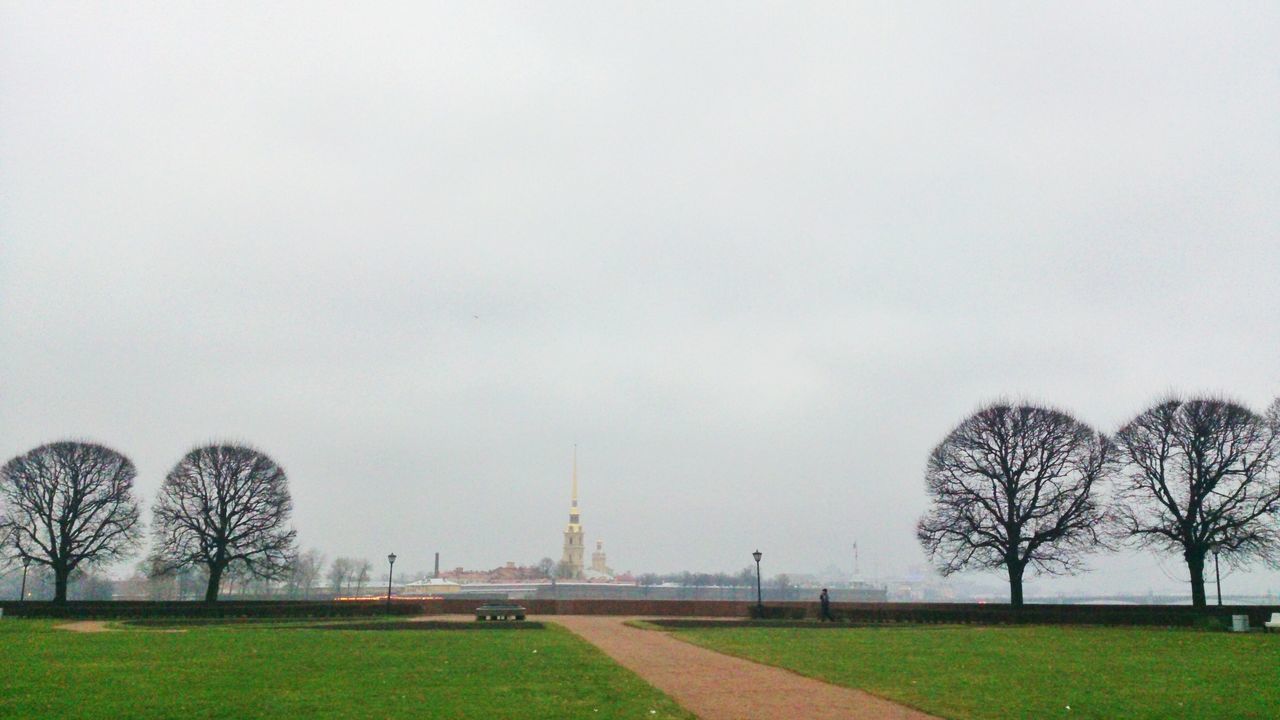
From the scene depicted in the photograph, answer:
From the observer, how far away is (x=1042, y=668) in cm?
1973

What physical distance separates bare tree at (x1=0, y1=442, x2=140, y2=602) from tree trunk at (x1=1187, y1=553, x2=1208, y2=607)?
5750 centimetres

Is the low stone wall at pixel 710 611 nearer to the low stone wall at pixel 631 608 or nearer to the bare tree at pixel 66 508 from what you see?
the low stone wall at pixel 631 608

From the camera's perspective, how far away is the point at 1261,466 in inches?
1634

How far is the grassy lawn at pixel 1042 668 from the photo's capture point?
46.8 ft

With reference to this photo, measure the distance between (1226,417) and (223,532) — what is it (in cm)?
5384

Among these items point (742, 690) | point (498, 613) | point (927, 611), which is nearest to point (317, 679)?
point (742, 690)

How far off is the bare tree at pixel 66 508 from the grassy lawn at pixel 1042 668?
41791mm

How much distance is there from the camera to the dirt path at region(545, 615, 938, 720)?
1347 centimetres

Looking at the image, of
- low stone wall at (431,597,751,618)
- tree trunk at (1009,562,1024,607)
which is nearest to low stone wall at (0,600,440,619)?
low stone wall at (431,597,751,618)

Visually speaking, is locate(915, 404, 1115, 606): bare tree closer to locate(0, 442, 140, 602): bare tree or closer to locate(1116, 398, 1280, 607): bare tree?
locate(1116, 398, 1280, 607): bare tree

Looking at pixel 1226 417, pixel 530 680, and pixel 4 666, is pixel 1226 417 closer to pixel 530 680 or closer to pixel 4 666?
pixel 530 680

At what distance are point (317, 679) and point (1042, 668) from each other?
1444cm


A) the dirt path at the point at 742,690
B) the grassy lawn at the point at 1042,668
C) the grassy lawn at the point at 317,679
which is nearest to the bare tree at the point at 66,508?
the grassy lawn at the point at 317,679

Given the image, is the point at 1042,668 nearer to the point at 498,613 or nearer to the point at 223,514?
the point at 498,613
